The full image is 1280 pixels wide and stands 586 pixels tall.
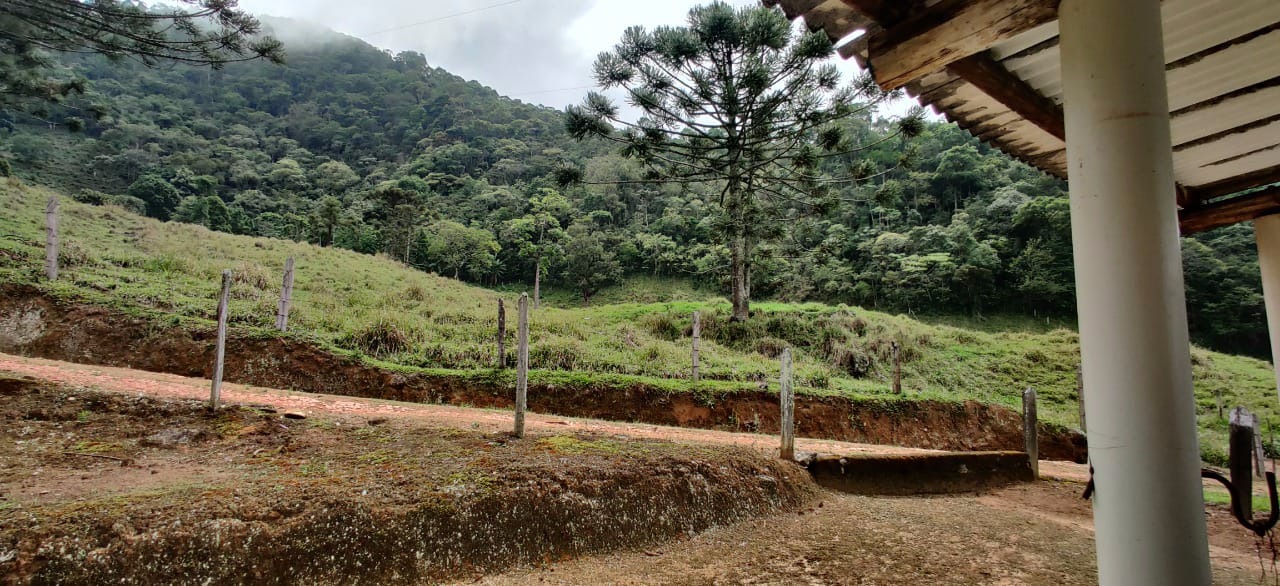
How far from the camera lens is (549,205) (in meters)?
35.5

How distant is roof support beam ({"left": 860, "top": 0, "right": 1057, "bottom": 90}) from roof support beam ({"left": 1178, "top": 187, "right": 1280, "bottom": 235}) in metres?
3.39

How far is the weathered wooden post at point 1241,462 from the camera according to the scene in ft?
6.55

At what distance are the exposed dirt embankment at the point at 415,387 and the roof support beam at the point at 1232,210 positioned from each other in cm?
602

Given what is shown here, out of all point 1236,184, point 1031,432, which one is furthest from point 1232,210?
point 1031,432

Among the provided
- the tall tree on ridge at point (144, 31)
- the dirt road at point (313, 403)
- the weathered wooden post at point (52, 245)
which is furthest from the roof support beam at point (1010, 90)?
the weathered wooden post at point (52, 245)

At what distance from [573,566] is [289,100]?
77548 millimetres

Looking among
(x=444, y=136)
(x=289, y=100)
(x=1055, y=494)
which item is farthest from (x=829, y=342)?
(x=289, y=100)

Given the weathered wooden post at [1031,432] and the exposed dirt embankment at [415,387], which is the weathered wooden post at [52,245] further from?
the weathered wooden post at [1031,432]

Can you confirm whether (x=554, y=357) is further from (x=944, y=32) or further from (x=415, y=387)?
(x=944, y=32)

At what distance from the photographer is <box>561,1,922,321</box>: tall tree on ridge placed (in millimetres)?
13539

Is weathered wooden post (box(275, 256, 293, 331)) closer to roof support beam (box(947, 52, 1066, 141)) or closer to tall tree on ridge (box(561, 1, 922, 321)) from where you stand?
tall tree on ridge (box(561, 1, 922, 321))

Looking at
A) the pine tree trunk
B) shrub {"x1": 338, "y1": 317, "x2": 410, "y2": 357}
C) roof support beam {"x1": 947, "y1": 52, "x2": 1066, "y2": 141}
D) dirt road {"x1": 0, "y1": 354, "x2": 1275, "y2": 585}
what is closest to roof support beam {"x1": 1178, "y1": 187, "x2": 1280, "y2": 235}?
roof support beam {"x1": 947, "y1": 52, "x2": 1066, "y2": 141}

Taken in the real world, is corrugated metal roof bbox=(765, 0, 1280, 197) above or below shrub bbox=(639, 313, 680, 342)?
above

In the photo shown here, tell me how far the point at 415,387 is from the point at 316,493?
562 cm
